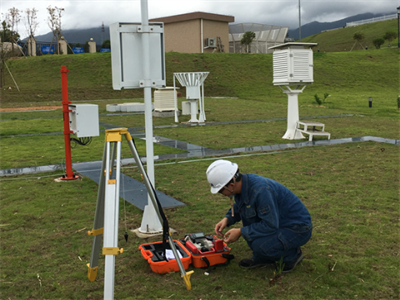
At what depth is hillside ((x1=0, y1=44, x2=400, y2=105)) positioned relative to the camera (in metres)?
30.7

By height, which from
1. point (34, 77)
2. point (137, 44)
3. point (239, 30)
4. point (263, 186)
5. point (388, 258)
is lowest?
point (388, 258)

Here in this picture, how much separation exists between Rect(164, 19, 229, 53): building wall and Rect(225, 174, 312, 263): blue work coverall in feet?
159

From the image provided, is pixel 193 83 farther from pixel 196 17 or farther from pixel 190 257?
pixel 196 17

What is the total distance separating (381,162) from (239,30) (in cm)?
5621

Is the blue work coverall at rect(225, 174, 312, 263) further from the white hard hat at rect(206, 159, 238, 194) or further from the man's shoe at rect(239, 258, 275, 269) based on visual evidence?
the white hard hat at rect(206, 159, 238, 194)

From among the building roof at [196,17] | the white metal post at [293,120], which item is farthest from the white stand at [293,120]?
the building roof at [196,17]

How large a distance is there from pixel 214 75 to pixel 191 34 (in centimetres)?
1630

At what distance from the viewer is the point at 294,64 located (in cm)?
1095

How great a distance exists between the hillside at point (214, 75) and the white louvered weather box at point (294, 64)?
20.1 m

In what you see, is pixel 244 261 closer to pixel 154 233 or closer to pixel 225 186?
pixel 225 186

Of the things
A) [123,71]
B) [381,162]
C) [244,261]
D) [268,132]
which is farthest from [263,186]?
[268,132]

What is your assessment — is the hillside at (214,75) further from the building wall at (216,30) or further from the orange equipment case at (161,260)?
the orange equipment case at (161,260)

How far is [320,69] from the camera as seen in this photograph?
40.0 meters

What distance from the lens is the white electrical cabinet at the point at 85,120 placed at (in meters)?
6.30
